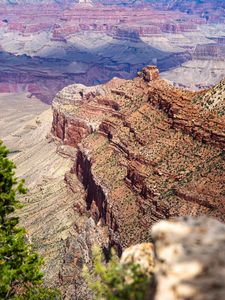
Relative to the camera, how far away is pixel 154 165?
2344 inches

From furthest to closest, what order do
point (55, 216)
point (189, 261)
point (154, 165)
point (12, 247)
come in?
point (55, 216) → point (154, 165) → point (12, 247) → point (189, 261)

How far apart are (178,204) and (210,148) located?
8325 millimetres

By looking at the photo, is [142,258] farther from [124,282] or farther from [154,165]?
[154,165]

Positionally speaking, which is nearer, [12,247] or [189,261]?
[189,261]

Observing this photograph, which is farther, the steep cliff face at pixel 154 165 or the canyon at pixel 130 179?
the canyon at pixel 130 179

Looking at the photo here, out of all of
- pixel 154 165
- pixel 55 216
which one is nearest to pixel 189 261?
pixel 154 165

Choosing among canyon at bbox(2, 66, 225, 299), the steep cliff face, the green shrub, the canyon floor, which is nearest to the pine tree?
the canyon floor

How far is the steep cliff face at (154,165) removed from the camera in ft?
Result: 168

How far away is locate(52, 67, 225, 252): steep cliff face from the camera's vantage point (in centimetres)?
5112

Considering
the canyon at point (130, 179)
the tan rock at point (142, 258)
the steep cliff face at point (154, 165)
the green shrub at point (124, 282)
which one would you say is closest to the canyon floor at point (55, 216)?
the canyon at point (130, 179)

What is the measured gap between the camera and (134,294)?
13953 millimetres

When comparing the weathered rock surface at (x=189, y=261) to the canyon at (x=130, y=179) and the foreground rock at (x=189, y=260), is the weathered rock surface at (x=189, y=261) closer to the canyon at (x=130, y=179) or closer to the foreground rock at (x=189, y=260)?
the foreground rock at (x=189, y=260)

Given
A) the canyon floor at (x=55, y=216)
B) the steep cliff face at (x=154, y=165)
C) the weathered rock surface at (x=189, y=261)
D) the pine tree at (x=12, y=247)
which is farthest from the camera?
the canyon floor at (x=55, y=216)

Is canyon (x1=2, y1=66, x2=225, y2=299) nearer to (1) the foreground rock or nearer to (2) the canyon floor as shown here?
(2) the canyon floor
